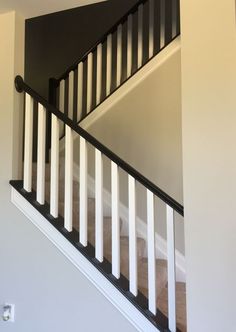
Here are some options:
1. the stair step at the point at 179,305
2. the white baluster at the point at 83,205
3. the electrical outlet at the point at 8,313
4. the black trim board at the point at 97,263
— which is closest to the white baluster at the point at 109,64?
the white baluster at the point at 83,205

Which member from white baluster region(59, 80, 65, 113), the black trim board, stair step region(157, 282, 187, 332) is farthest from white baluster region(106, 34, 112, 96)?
stair step region(157, 282, 187, 332)

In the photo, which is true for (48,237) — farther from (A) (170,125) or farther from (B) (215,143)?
(A) (170,125)

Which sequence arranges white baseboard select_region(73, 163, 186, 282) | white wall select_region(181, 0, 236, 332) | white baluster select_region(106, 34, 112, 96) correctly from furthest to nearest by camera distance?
white baluster select_region(106, 34, 112, 96)
white baseboard select_region(73, 163, 186, 282)
white wall select_region(181, 0, 236, 332)

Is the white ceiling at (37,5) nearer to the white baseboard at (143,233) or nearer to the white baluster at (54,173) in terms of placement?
the white baluster at (54,173)

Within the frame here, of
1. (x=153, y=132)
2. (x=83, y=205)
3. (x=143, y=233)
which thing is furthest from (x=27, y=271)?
(x=153, y=132)

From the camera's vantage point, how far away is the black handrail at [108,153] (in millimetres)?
1871

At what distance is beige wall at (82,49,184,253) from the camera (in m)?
3.09

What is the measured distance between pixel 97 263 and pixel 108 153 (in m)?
0.70

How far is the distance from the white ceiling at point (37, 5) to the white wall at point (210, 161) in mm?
1056

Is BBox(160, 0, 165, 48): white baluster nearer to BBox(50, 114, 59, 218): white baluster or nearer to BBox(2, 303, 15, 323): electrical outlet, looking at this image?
BBox(50, 114, 59, 218): white baluster

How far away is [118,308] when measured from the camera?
201 centimetres

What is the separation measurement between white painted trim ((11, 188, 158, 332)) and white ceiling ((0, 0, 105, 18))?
131cm

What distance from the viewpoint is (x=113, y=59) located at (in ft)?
11.8

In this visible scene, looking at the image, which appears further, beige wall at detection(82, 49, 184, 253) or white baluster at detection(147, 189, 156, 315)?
beige wall at detection(82, 49, 184, 253)
